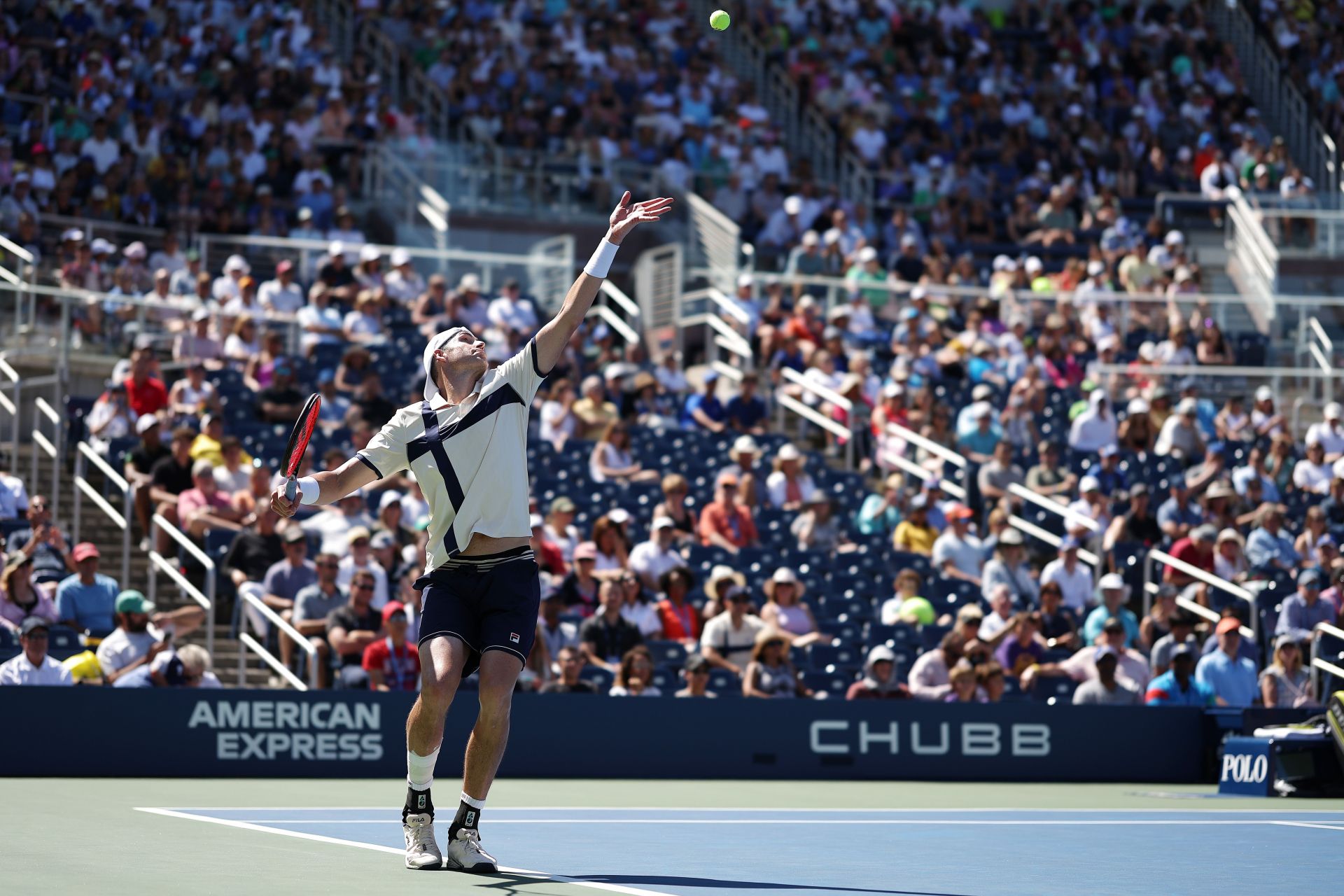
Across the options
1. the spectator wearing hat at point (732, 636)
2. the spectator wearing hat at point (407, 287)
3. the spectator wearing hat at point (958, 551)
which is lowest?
the spectator wearing hat at point (732, 636)

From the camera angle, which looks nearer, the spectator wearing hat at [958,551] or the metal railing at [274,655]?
the metal railing at [274,655]

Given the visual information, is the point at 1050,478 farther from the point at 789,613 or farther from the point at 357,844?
the point at 357,844

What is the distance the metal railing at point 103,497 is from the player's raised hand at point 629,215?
370 inches

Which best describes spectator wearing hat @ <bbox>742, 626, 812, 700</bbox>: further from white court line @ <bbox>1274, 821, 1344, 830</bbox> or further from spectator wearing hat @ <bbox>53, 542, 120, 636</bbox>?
white court line @ <bbox>1274, 821, 1344, 830</bbox>

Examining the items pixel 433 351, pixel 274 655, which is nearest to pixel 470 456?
pixel 433 351

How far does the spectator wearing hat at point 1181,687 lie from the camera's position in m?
16.7

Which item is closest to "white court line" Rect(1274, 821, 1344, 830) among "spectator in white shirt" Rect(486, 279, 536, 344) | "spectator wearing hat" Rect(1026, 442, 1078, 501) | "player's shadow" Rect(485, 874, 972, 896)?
"player's shadow" Rect(485, 874, 972, 896)

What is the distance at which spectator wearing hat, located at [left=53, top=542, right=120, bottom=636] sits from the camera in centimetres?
1479

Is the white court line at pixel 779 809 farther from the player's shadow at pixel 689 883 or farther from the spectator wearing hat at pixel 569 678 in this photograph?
the spectator wearing hat at pixel 569 678

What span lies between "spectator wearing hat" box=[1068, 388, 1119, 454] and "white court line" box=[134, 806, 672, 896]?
1365 centimetres

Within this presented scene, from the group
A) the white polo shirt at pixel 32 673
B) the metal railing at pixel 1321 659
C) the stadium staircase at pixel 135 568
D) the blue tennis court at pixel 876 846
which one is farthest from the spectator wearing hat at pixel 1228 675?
the white polo shirt at pixel 32 673

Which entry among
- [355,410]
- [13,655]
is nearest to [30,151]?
[355,410]

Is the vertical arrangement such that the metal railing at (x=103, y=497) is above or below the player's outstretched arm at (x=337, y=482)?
above

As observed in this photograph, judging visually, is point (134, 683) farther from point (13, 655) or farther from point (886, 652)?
point (886, 652)
